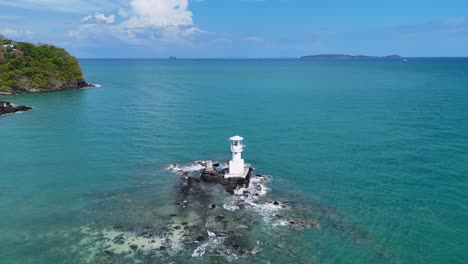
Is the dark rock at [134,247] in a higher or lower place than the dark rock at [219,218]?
lower

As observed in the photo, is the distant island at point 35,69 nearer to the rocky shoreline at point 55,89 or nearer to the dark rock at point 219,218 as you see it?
the rocky shoreline at point 55,89

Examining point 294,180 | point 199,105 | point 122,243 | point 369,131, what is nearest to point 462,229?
point 294,180

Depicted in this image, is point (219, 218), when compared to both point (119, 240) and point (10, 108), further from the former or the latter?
point (10, 108)

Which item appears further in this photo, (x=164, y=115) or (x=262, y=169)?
(x=164, y=115)

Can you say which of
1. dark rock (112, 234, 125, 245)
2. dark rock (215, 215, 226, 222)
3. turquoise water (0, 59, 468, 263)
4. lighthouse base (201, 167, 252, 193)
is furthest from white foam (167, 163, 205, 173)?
dark rock (112, 234, 125, 245)

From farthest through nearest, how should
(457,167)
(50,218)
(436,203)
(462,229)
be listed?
(457,167) → (436,203) → (50,218) → (462,229)

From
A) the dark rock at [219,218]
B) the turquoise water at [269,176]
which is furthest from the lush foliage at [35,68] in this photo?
the dark rock at [219,218]

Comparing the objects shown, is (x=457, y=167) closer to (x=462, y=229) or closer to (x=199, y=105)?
(x=462, y=229)

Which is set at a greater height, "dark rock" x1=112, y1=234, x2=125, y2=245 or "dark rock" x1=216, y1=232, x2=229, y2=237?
"dark rock" x1=216, y1=232, x2=229, y2=237

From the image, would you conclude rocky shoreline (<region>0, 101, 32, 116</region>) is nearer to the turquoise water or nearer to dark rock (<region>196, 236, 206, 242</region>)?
the turquoise water
